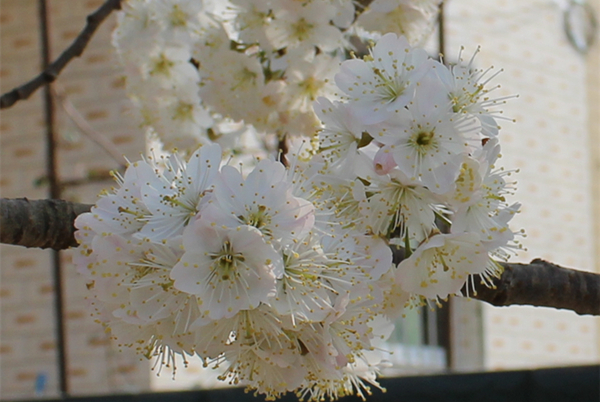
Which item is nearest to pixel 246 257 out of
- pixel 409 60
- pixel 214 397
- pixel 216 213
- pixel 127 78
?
pixel 216 213

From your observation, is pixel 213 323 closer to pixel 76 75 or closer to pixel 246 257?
pixel 246 257

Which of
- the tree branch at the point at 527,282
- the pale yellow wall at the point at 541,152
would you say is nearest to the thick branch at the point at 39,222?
the tree branch at the point at 527,282

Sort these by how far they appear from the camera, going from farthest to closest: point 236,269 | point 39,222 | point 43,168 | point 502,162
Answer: point 502,162 < point 43,168 < point 39,222 < point 236,269

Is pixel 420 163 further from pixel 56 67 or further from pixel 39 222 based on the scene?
pixel 56 67

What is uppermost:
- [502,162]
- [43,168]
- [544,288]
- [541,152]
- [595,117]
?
[595,117]

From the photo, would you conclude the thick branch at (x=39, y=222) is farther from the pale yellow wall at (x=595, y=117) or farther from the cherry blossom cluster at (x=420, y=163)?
the pale yellow wall at (x=595, y=117)

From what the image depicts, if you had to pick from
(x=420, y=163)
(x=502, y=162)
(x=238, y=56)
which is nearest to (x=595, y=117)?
(x=502, y=162)
